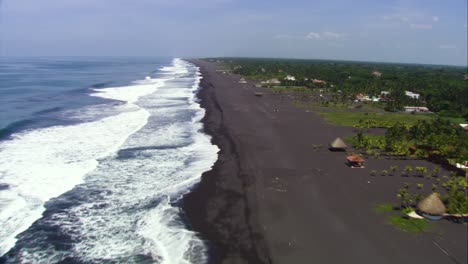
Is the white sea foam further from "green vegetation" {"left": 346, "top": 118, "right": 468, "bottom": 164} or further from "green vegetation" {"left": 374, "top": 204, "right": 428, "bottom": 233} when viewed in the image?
"green vegetation" {"left": 346, "top": 118, "right": 468, "bottom": 164}

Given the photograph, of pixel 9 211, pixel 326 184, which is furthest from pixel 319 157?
pixel 9 211

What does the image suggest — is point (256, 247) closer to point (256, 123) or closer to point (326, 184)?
point (326, 184)

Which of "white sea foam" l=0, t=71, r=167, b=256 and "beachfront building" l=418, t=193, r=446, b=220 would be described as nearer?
"beachfront building" l=418, t=193, r=446, b=220

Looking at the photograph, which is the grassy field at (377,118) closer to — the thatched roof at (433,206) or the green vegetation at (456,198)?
the green vegetation at (456,198)

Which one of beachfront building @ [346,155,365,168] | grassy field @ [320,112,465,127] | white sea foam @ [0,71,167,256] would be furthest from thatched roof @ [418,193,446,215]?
grassy field @ [320,112,465,127]

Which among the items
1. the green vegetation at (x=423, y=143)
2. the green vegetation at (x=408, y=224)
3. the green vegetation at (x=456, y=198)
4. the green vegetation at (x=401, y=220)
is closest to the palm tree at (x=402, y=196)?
the green vegetation at (x=401, y=220)

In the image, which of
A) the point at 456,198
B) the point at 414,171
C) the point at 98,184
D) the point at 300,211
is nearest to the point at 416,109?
the point at 414,171
